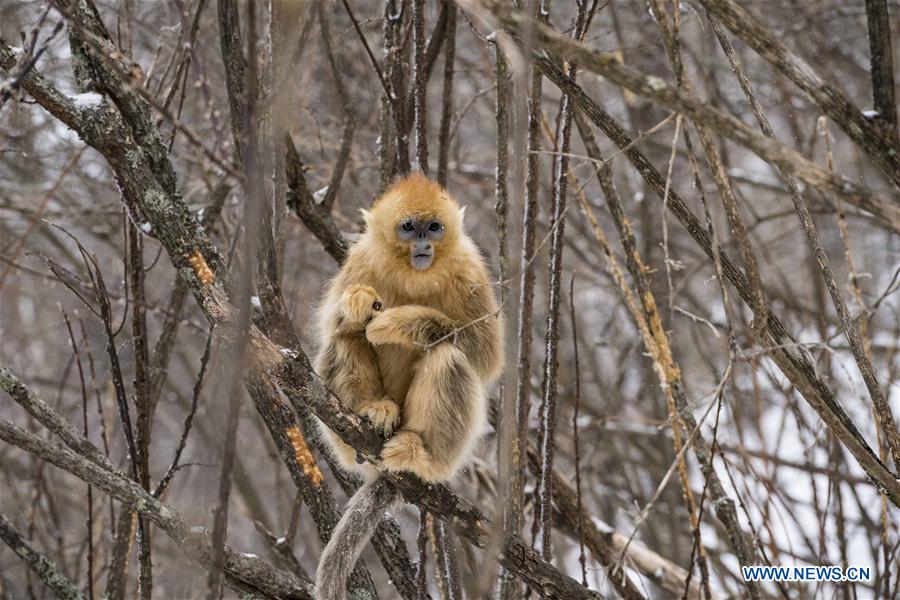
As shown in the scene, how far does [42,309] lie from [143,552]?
6.07 meters

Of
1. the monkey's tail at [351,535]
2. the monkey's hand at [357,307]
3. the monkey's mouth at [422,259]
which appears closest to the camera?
the monkey's tail at [351,535]

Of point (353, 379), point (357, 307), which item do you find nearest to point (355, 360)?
point (353, 379)

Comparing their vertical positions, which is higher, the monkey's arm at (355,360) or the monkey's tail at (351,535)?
the monkey's arm at (355,360)

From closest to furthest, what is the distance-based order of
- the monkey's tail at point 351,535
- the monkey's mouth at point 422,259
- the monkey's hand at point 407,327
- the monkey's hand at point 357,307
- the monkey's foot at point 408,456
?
the monkey's tail at point 351,535 < the monkey's foot at point 408,456 < the monkey's hand at point 407,327 < the monkey's hand at point 357,307 < the monkey's mouth at point 422,259

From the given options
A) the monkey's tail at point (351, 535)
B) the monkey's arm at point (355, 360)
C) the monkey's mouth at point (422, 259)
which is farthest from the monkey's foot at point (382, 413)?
the monkey's mouth at point (422, 259)

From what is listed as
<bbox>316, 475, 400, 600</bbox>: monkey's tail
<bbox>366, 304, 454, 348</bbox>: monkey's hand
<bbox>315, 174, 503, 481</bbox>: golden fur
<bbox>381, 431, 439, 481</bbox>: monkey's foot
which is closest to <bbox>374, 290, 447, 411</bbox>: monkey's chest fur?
<bbox>315, 174, 503, 481</bbox>: golden fur

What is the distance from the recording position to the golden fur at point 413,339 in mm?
3184

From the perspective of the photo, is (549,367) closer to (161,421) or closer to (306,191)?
(306,191)

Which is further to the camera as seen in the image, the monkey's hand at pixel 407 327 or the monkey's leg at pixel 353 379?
the monkey's leg at pixel 353 379

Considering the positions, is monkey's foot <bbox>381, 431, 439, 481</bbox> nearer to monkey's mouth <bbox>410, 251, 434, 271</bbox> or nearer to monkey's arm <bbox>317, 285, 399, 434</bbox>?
monkey's arm <bbox>317, 285, 399, 434</bbox>

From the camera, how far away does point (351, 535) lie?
2797mm

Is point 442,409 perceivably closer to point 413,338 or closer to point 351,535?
point 413,338

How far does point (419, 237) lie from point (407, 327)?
1.28 ft

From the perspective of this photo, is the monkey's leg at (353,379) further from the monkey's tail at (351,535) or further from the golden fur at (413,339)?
the monkey's tail at (351,535)
